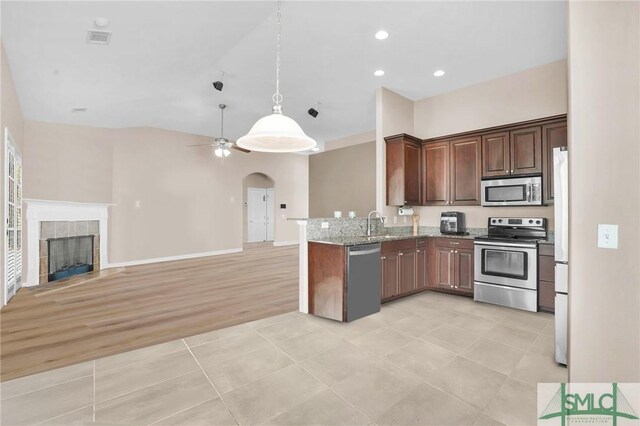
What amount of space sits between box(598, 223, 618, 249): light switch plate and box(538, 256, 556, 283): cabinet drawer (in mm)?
2587

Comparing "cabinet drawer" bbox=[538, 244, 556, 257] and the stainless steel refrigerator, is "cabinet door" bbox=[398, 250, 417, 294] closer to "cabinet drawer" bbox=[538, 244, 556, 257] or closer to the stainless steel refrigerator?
"cabinet drawer" bbox=[538, 244, 556, 257]

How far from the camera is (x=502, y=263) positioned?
154 inches

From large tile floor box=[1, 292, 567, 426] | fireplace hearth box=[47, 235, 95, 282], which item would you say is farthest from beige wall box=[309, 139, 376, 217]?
fireplace hearth box=[47, 235, 95, 282]

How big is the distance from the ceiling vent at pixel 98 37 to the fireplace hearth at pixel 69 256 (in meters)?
4.03

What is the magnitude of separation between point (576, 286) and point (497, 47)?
11.2 feet

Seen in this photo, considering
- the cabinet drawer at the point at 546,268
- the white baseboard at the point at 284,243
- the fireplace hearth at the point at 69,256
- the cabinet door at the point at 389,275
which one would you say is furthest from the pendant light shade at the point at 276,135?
the white baseboard at the point at 284,243

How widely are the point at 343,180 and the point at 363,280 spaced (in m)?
5.15

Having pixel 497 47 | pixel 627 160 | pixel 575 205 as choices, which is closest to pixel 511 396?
pixel 575 205

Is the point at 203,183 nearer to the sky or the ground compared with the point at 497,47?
nearer to the ground

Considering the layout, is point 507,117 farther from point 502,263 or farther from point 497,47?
Answer: point 502,263

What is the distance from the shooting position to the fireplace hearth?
548 centimetres

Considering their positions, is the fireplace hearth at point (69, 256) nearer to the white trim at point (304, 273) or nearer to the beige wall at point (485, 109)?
the white trim at point (304, 273)

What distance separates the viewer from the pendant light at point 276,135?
2254 millimetres

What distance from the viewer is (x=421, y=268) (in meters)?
4.50
